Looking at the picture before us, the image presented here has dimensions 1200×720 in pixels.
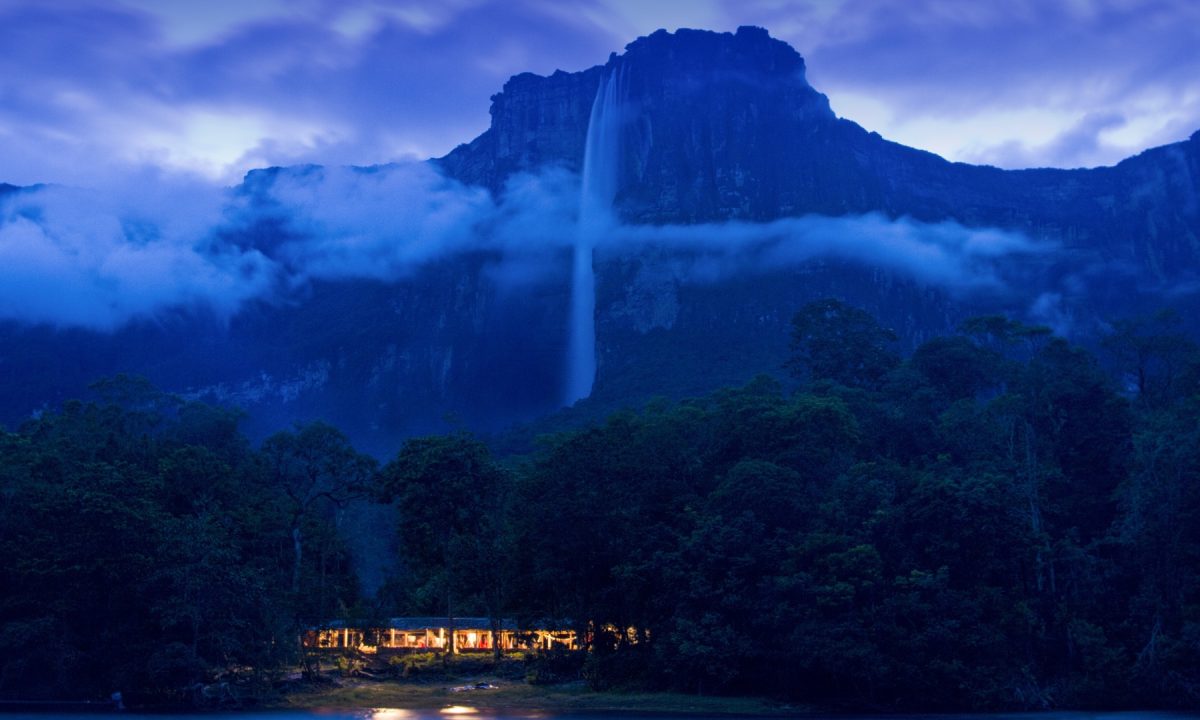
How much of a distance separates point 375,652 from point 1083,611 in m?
34.5

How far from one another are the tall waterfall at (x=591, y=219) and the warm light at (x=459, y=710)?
246 ft

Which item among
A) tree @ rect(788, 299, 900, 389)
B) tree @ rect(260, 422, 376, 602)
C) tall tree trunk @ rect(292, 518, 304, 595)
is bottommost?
tall tree trunk @ rect(292, 518, 304, 595)

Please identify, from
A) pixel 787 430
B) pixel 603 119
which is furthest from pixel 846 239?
pixel 787 430

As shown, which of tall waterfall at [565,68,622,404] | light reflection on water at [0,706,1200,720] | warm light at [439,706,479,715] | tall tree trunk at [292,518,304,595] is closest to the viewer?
light reflection on water at [0,706,1200,720]

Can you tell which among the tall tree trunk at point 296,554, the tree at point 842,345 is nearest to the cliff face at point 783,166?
the tree at point 842,345

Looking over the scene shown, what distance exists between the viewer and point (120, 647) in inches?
1751

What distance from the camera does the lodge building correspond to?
5462 centimetres

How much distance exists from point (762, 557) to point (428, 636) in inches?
1249

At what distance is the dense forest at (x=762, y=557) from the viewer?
42.2m

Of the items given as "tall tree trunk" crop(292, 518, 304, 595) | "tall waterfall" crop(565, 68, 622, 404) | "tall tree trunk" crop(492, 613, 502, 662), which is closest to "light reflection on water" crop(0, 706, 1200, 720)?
"tall tree trunk" crop(292, 518, 304, 595)

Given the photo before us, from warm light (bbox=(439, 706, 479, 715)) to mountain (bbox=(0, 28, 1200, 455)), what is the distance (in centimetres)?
6283

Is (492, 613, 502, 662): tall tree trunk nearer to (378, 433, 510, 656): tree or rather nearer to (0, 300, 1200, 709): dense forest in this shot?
(378, 433, 510, 656): tree

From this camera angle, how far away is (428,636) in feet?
229

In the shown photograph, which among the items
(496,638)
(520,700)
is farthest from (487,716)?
(496,638)
